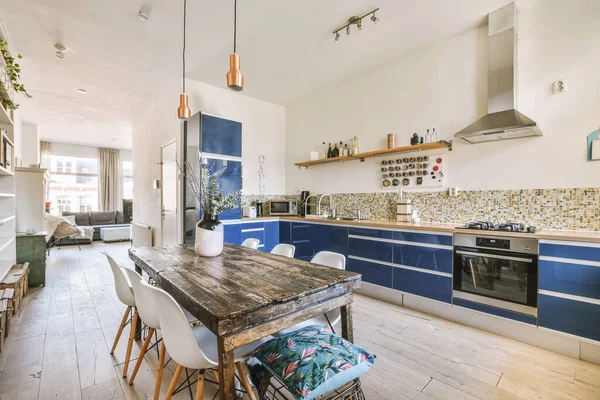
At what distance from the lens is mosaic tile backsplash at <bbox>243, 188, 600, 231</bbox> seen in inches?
95.7

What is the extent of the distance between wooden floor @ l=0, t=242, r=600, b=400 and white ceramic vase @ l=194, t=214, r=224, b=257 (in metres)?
0.87

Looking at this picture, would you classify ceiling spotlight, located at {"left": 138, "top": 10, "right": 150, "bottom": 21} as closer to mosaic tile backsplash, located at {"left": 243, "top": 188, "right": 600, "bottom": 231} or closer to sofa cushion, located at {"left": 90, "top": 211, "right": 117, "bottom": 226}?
mosaic tile backsplash, located at {"left": 243, "top": 188, "right": 600, "bottom": 231}

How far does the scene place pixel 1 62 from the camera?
2518 mm

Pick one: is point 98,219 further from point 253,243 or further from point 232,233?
point 253,243

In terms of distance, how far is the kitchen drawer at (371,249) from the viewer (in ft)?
10.4

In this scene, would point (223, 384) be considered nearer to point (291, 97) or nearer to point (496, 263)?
point (496, 263)

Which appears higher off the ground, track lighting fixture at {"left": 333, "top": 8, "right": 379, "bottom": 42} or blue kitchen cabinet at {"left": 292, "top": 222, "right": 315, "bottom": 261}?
track lighting fixture at {"left": 333, "top": 8, "right": 379, "bottom": 42}

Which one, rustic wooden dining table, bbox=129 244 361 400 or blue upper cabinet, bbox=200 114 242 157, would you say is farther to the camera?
blue upper cabinet, bbox=200 114 242 157

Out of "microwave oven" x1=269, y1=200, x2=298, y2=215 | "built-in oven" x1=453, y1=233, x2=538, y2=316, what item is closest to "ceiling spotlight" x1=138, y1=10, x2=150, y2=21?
"microwave oven" x1=269, y1=200, x2=298, y2=215

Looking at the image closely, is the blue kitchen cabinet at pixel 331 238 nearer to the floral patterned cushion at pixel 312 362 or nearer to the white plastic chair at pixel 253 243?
the white plastic chair at pixel 253 243

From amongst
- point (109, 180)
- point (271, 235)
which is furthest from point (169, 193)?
point (109, 180)

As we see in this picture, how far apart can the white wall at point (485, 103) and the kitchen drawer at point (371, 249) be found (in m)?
0.98

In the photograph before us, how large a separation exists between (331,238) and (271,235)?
3.61 ft

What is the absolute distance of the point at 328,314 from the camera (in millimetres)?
1832
